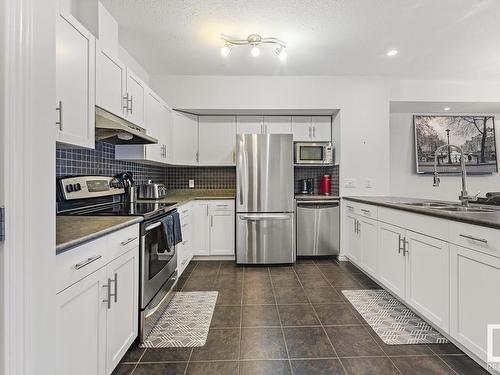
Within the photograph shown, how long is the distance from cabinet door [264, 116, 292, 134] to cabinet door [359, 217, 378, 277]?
168 centimetres

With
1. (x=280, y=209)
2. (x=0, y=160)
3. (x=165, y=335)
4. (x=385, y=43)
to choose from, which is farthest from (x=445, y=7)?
(x=165, y=335)

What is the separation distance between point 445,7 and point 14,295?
323 cm

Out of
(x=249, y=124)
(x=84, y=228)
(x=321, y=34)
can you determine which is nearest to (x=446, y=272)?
(x=84, y=228)

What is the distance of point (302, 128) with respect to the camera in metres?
3.95

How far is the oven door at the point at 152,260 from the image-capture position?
1772mm

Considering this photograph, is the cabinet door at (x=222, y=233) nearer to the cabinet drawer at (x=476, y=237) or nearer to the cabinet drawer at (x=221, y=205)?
the cabinet drawer at (x=221, y=205)

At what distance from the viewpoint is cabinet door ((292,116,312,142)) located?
3.94m

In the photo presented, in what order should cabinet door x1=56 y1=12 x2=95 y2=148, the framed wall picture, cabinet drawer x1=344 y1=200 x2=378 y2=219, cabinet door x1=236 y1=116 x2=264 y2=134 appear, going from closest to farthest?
cabinet door x1=56 y1=12 x2=95 y2=148 → cabinet drawer x1=344 y1=200 x2=378 y2=219 → cabinet door x1=236 y1=116 x2=264 y2=134 → the framed wall picture

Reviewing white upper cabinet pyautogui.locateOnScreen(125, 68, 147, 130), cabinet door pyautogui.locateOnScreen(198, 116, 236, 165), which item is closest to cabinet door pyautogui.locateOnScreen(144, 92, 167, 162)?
white upper cabinet pyautogui.locateOnScreen(125, 68, 147, 130)

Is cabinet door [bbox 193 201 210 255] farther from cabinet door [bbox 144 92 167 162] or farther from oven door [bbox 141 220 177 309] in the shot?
oven door [bbox 141 220 177 309]

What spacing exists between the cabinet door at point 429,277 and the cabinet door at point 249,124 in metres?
2.48

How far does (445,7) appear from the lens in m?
2.20

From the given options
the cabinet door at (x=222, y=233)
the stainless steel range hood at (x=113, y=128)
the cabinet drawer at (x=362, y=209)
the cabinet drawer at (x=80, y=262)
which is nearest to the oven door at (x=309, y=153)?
the cabinet drawer at (x=362, y=209)

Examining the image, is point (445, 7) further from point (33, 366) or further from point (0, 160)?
point (33, 366)
